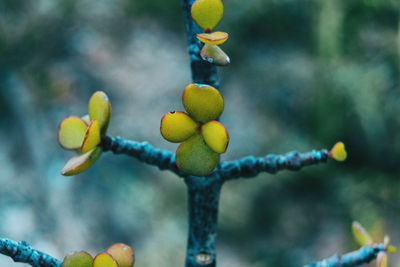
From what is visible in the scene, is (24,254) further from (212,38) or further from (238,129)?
(238,129)

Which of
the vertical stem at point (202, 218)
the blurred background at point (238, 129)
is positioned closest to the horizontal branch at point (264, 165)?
the vertical stem at point (202, 218)

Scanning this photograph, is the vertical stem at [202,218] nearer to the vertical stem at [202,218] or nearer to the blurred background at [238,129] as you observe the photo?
the vertical stem at [202,218]

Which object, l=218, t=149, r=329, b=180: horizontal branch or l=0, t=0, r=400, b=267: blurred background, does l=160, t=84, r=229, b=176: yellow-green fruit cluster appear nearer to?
l=218, t=149, r=329, b=180: horizontal branch

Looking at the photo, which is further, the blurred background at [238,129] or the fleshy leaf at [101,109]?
the blurred background at [238,129]

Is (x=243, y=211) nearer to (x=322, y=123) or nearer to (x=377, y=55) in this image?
(x=322, y=123)

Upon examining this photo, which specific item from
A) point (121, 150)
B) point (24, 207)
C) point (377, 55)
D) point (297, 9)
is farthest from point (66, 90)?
point (121, 150)

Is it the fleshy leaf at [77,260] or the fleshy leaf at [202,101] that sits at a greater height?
the fleshy leaf at [202,101]

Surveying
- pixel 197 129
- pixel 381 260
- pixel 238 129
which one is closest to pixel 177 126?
pixel 197 129
